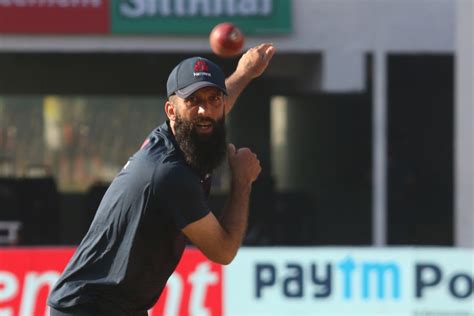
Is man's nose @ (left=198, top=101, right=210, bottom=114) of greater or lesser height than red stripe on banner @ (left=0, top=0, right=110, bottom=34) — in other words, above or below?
below

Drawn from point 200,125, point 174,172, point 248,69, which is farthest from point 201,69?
point 248,69

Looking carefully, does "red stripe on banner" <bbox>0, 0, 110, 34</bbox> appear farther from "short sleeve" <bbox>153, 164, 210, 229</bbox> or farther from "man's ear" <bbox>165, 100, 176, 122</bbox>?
"short sleeve" <bbox>153, 164, 210, 229</bbox>

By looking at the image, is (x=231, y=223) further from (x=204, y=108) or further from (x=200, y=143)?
(x=204, y=108)

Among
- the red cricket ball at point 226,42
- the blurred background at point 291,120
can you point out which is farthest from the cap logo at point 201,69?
the blurred background at point 291,120

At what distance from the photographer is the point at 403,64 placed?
1670 cm

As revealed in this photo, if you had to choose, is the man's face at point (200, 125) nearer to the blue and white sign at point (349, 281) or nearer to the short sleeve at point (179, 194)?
the short sleeve at point (179, 194)

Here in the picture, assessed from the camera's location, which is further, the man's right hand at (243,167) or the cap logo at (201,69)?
the man's right hand at (243,167)

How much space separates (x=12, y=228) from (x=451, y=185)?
21.9 feet

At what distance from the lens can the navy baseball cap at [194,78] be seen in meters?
4.07

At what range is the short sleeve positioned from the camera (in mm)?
4070

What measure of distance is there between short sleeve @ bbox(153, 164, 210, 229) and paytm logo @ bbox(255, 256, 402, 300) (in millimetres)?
4908

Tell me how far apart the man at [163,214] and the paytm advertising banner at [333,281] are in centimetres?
465

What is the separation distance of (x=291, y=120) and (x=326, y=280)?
8689 mm

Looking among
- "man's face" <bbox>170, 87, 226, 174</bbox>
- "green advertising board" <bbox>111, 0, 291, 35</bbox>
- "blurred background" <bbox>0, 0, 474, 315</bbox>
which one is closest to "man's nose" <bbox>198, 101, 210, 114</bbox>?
"man's face" <bbox>170, 87, 226, 174</bbox>
